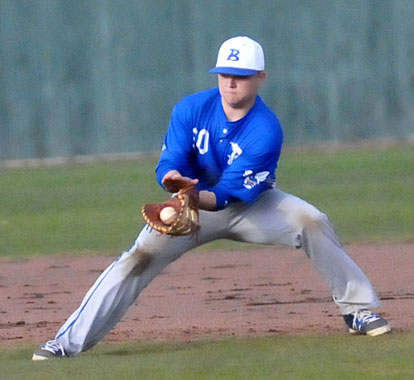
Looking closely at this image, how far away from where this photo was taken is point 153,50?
61.1 feet

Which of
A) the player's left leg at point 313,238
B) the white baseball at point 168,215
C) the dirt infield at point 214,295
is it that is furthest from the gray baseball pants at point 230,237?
the dirt infield at point 214,295

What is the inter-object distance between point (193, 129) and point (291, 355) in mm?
1158

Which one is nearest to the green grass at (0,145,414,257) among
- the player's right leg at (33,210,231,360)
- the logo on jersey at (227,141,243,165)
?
the player's right leg at (33,210,231,360)

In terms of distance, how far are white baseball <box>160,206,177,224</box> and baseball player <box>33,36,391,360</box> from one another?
37 millimetres

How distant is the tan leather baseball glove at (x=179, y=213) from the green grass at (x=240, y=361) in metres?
0.58

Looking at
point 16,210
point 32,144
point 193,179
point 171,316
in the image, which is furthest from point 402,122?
point 193,179

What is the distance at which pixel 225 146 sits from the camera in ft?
17.9

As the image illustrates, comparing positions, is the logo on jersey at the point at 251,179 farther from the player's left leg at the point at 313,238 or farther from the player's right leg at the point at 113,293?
the player's right leg at the point at 113,293

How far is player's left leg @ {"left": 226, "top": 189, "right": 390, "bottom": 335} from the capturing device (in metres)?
5.54

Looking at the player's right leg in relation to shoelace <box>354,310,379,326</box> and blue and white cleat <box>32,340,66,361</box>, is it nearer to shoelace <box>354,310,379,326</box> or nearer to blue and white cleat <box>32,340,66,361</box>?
blue and white cleat <box>32,340,66,361</box>

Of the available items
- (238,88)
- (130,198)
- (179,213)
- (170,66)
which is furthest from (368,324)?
(170,66)

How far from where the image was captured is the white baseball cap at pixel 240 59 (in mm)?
5359

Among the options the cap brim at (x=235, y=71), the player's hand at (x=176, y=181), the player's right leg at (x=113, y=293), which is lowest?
the player's right leg at (x=113, y=293)

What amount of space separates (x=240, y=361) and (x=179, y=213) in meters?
0.70
